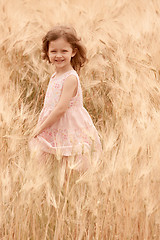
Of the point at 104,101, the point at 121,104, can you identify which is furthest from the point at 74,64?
the point at 104,101

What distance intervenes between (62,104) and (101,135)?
268 millimetres

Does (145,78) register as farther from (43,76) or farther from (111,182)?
(111,182)

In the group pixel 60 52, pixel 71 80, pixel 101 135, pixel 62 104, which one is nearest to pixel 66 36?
pixel 60 52

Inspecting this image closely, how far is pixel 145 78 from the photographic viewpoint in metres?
1.94

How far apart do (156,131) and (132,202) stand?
0.30 metres

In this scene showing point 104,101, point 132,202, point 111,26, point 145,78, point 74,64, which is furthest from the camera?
point 111,26

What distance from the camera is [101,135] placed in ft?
5.74

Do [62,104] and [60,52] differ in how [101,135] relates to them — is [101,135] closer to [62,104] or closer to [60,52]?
[62,104]

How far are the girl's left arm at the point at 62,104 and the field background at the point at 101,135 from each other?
6cm

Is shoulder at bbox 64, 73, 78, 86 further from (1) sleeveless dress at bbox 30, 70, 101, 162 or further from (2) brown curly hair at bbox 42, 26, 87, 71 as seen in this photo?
(2) brown curly hair at bbox 42, 26, 87, 71

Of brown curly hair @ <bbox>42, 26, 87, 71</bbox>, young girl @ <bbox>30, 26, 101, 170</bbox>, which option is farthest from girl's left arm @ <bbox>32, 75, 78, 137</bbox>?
brown curly hair @ <bbox>42, 26, 87, 71</bbox>

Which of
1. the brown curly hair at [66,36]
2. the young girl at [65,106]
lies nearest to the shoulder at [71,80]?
the young girl at [65,106]

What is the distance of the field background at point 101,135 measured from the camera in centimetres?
102

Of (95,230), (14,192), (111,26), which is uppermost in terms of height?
(111,26)
